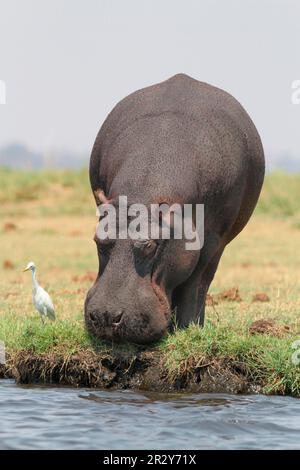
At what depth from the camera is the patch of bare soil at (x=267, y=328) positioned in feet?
33.6

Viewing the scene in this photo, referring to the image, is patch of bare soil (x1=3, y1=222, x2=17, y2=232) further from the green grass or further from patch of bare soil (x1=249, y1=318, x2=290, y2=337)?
the green grass

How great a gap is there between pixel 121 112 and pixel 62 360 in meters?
2.35

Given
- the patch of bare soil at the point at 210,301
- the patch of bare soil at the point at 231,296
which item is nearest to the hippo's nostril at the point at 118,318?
the patch of bare soil at the point at 210,301

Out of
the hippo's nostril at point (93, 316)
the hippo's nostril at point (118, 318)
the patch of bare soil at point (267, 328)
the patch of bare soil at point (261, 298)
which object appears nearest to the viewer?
the hippo's nostril at point (118, 318)

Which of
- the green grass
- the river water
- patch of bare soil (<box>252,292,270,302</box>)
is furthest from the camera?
patch of bare soil (<box>252,292,270,302</box>)

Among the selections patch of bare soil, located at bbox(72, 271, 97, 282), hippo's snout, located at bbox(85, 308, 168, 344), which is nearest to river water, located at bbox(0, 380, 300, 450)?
hippo's snout, located at bbox(85, 308, 168, 344)

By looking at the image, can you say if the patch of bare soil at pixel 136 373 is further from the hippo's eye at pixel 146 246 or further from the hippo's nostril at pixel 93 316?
the hippo's eye at pixel 146 246

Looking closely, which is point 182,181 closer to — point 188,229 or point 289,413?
point 188,229

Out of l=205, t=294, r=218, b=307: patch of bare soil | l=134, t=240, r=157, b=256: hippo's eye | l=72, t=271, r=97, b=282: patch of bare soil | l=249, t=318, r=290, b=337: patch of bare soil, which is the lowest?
l=249, t=318, r=290, b=337: patch of bare soil

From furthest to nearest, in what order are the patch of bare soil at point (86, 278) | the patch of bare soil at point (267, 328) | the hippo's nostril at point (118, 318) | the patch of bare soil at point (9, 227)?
the patch of bare soil at point (9, 227), the patch of bare soil at point (86, 278), the patch of bare soil at point (267, 328), the hippo's nostril at point (118, 318)

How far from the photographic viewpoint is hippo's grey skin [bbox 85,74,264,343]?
9164mm

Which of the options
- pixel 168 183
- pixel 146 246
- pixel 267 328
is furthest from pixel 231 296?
pixel 146 246

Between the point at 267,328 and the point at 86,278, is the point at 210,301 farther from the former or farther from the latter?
the point at 86,278
